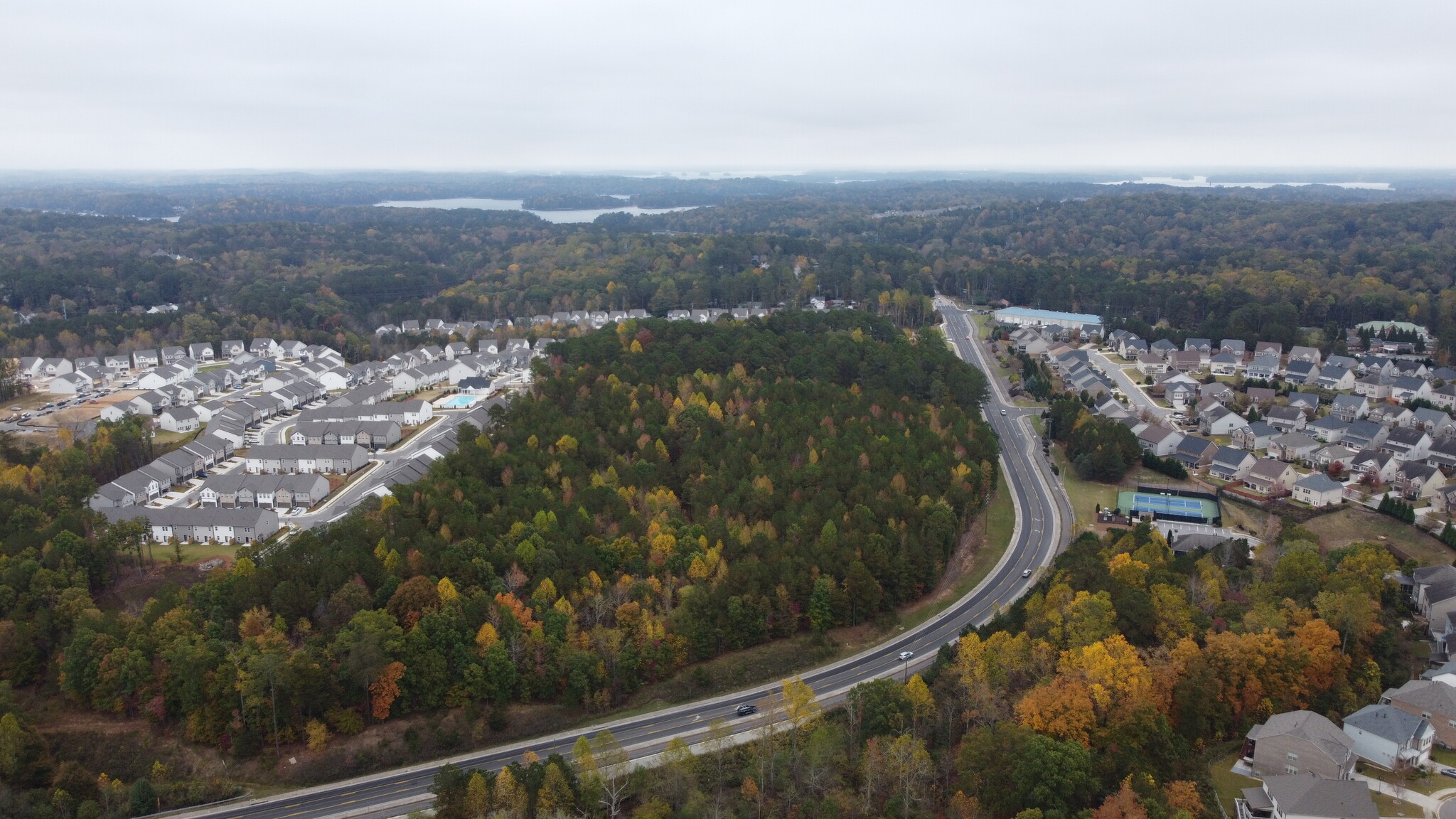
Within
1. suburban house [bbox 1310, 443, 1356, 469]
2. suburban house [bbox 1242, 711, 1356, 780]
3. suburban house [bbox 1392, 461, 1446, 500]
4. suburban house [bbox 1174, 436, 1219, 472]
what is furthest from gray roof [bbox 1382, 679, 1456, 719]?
suburban house [bbox 1310, 443, 1356, 469]

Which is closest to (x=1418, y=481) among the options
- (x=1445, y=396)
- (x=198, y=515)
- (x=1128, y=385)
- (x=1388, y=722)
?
(x=1445, y=396)

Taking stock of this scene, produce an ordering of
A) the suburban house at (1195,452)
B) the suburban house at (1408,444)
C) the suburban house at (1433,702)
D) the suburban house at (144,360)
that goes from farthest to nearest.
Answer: the suburban house at (144,360)
the suburban house at (1195,452)
the suburban house at (1408,444)
the suburban house at (1433,702)

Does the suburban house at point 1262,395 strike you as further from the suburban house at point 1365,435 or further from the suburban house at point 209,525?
the suburban house at point 209,525

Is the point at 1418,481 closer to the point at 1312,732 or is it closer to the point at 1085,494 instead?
the point at 1085,494

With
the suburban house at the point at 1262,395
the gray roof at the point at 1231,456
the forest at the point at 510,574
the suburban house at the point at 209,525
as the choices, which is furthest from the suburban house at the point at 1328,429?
the suburban house at the point at 209,525

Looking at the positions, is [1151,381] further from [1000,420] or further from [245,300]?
[245,300]

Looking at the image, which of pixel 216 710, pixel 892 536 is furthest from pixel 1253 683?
pixel 216 710

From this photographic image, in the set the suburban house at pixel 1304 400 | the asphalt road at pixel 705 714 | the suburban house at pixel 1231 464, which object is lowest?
the asphalt road at pixel 705 714
